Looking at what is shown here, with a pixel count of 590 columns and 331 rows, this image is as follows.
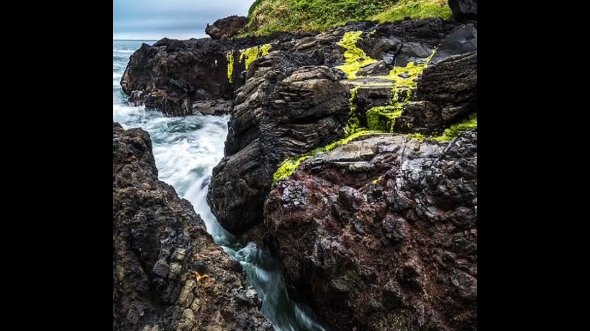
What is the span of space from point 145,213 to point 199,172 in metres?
10.6

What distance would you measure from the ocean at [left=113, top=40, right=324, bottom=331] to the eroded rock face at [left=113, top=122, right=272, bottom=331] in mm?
2992

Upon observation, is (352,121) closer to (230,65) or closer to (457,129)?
(457,129)

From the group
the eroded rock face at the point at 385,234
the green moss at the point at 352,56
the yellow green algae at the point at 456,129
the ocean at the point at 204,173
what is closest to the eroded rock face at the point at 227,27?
the ocean at the point at 204,173

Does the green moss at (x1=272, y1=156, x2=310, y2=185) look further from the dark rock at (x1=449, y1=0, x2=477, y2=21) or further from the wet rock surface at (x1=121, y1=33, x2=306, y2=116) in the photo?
the wet rock surface at (x1=121, y1=33, x2=306, y2=116)

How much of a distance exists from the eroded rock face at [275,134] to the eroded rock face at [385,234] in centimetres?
145

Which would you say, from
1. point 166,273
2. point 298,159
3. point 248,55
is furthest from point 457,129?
point 248,55

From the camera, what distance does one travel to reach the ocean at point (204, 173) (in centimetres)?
884

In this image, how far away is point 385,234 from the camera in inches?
278

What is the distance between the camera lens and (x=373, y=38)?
1739 centimetres

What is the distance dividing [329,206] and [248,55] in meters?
19.6
